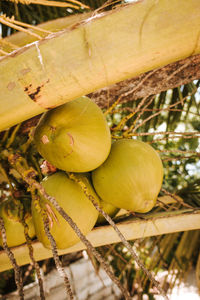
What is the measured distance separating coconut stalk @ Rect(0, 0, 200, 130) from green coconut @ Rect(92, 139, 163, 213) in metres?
0.37

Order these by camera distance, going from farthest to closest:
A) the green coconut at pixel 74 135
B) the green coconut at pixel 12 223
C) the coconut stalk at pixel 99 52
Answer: the green coconut at pixel 12 223, the green coconut at pixel 74 135, the coconut stalk at pixel 99 52

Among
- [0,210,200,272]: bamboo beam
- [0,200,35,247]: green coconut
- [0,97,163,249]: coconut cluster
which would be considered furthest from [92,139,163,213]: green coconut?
[0,200,35,247]: green coconut

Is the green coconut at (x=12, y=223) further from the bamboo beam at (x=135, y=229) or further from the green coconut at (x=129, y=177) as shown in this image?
the green coconut at (x=129, y=177)

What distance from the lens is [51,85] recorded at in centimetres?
63

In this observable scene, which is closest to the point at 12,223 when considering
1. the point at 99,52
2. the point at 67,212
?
the point at 67,212

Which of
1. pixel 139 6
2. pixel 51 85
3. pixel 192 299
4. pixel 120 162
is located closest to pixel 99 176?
pixel 120 162

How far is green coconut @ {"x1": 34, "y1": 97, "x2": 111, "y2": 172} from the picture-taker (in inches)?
34.0

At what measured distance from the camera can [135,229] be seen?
1.21 meters

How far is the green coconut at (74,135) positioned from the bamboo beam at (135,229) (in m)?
0.39

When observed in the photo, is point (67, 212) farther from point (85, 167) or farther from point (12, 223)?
point (12, 223)

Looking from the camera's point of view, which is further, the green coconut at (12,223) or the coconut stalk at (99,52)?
the green coconut at (12,223)

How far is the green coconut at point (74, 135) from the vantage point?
2.83ft

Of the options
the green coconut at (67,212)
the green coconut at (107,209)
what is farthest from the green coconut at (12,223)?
the green coconut at (107,209)

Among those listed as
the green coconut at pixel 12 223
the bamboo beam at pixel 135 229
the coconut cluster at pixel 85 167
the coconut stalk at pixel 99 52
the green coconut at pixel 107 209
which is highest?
the coconut stalk at pixel 99 52
